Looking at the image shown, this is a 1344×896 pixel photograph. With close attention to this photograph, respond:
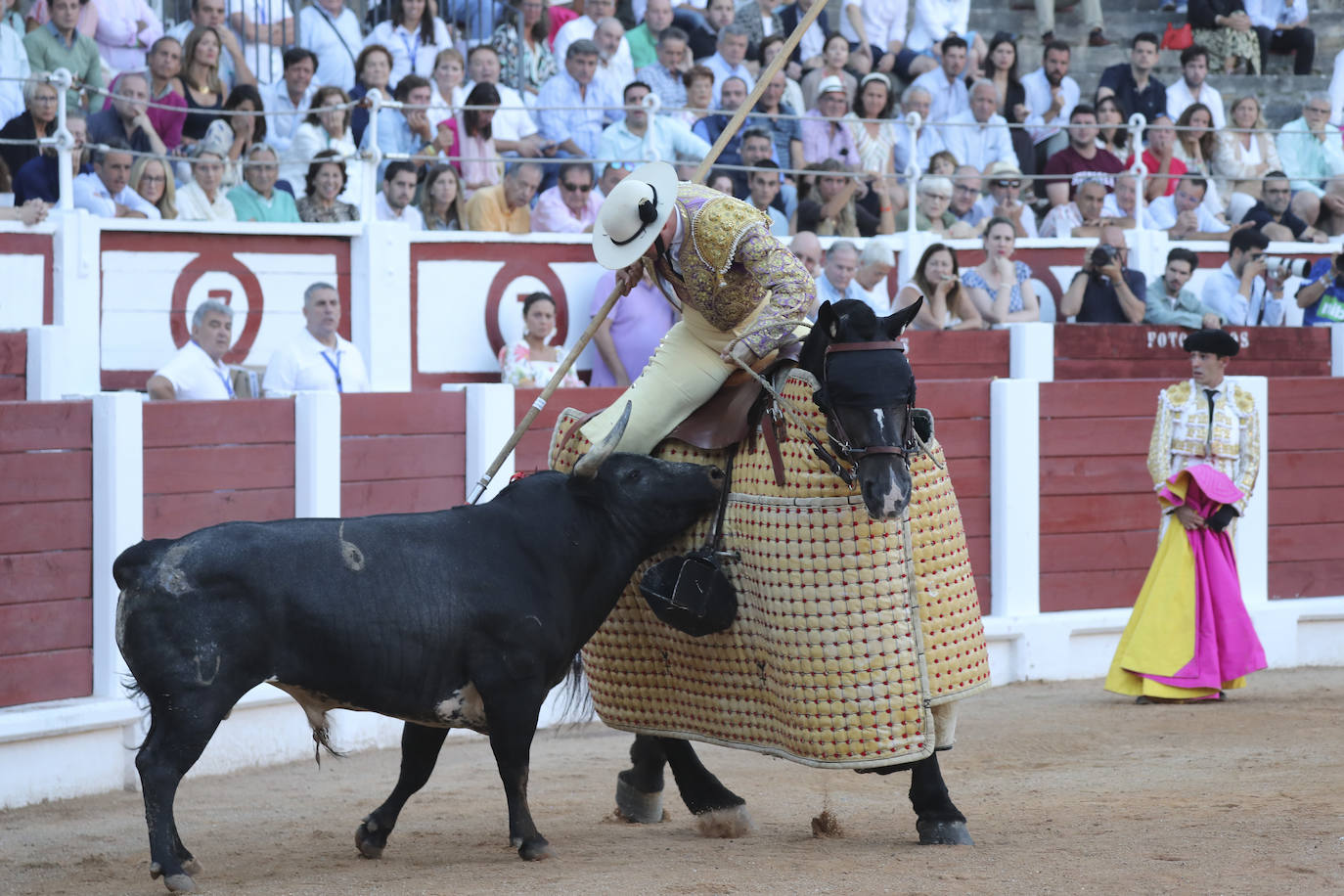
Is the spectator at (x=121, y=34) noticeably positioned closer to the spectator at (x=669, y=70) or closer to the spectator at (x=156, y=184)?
the spectator at (x=156, y=184)

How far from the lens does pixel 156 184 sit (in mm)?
7906

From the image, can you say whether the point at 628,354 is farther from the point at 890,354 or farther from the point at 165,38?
the point at 890,354

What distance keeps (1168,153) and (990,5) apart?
307cm

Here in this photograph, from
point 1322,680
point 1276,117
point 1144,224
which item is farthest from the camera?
point 1276,117

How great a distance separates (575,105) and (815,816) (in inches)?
214

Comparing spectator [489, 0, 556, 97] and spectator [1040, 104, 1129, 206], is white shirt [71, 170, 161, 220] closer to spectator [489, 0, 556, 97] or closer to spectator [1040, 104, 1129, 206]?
spectator [489, 0, 556, 97]

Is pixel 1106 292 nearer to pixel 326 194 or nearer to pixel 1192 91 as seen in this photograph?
pixel 1192 91

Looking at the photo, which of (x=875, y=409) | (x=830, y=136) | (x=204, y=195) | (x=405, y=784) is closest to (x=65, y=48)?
(x=204, y=195)

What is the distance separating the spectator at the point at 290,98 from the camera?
8.96 m

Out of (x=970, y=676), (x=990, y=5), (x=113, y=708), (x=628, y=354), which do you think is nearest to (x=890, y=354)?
(x=970, y=676)

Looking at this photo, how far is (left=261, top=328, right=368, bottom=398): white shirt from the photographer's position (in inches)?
290

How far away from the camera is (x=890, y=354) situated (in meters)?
4.14

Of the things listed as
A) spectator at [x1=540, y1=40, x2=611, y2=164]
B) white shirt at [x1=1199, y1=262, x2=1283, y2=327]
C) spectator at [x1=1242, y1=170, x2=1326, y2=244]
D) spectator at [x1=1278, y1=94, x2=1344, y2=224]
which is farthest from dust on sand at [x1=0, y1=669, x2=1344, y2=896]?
spectator at [x1=1278, y1=94, x2=1344, y2=224]

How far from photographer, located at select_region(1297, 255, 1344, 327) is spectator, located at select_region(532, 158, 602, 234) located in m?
4.35
